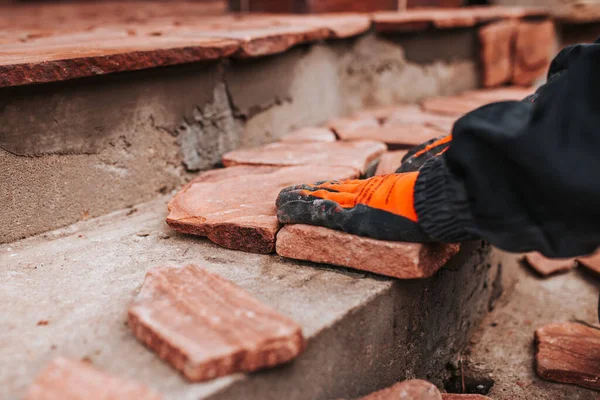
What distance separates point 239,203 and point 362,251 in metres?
0.46

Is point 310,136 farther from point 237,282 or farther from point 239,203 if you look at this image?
point 237,282

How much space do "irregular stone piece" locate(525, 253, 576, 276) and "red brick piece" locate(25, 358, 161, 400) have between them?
1752 millimetres

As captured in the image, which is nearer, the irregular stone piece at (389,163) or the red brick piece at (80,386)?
the red brick piece at (80,386)

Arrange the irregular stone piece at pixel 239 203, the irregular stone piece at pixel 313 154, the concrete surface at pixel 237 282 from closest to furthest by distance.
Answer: the concrete surface at pixel 237 282 < the irregular stone piece at pixel 239 203 < the irregular stone piece at pixel 313 154

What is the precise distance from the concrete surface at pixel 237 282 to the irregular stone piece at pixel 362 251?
31 mm

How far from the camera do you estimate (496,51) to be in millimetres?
3408

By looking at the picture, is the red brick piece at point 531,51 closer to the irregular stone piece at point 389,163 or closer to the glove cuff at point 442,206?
the irregular stone piece at point 389,163

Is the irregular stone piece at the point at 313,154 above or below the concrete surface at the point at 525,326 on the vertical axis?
above

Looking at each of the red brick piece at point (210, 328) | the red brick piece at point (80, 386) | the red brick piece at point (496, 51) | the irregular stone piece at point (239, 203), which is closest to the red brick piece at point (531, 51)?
the red brick piece at point (496, 51)

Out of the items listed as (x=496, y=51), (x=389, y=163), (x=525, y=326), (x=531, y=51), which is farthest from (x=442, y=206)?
(x=531, y=51)

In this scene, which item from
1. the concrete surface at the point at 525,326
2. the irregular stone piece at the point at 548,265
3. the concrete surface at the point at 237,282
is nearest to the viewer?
the concrete surface at the point at 237,282

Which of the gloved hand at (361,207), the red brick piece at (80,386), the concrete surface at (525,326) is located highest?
the gloved hand at (361,207)

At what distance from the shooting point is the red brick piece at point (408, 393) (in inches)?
46.1

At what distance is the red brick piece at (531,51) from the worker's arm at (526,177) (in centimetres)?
252
